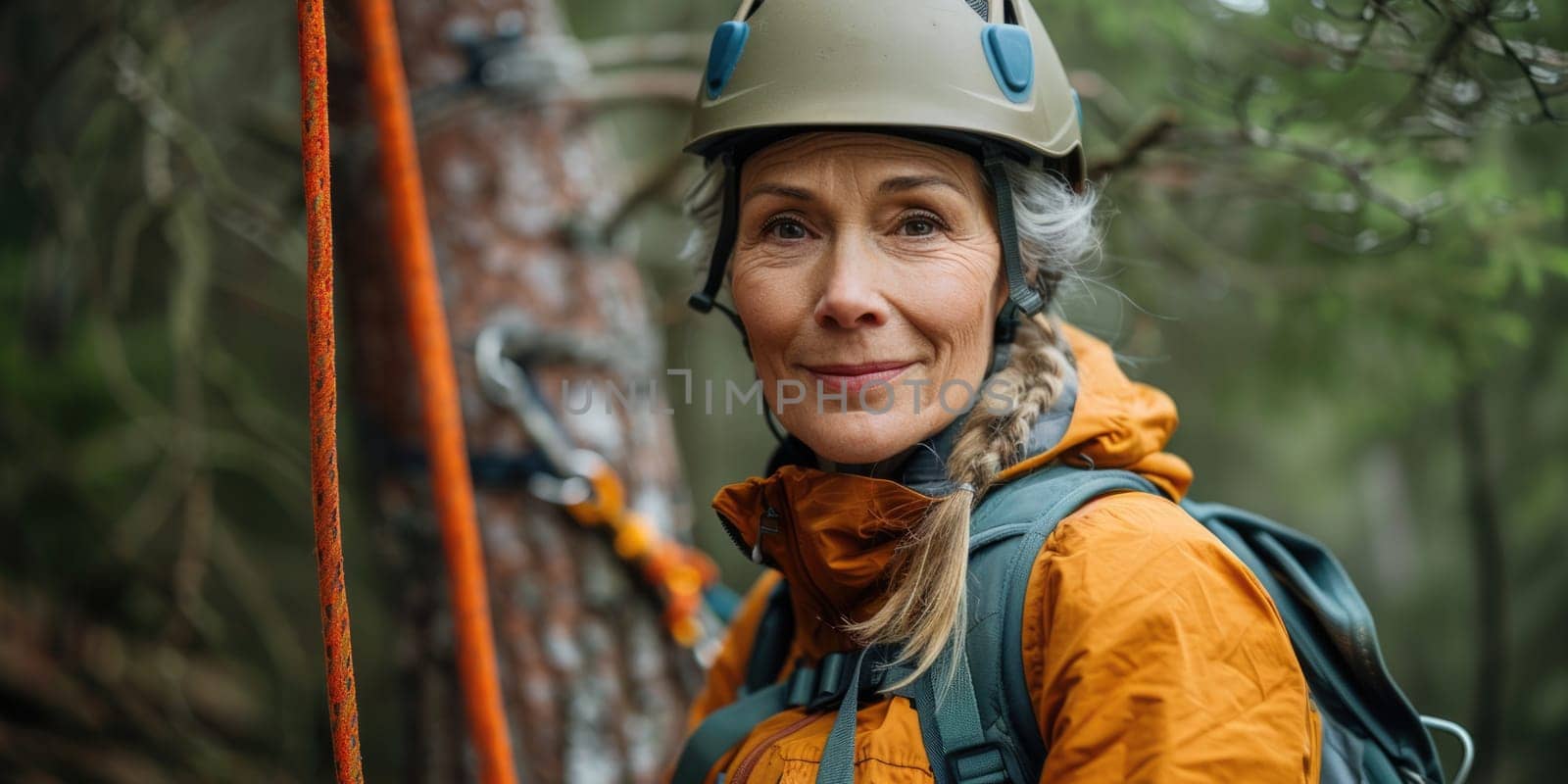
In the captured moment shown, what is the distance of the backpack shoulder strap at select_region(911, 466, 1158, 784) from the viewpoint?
143 cm

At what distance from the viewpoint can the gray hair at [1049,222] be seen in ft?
5.95

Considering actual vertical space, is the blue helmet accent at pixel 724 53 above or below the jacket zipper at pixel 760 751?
above

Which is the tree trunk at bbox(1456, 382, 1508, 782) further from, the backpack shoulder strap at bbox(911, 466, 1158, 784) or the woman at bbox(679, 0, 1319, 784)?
the backpack shoulder strap at bbox(911, 466, 1158, 784)

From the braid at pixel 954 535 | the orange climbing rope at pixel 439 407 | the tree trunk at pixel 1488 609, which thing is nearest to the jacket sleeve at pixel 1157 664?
the braid at pixel 954 535

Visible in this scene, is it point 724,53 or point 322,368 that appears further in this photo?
point 724,53

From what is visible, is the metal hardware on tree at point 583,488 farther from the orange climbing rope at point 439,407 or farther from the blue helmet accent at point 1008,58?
the blue helmet accent at point 1008,58

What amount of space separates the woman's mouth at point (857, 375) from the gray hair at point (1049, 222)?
28cm

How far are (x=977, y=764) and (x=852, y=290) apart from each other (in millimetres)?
680

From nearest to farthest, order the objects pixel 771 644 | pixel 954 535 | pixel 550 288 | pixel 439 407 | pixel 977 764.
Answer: pixel 977 764
pixel 954 535
pixel 771 644
pixel 439 407
pixel 550 288

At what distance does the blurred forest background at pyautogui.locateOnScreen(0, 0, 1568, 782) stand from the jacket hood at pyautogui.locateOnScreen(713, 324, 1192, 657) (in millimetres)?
272

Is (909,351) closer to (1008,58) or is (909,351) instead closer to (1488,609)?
(1008,58)

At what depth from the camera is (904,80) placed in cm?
166

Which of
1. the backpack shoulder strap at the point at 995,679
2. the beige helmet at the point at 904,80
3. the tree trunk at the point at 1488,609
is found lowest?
the tree trunk at the point at 1488,609

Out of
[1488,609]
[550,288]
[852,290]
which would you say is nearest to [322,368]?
[852,290]
